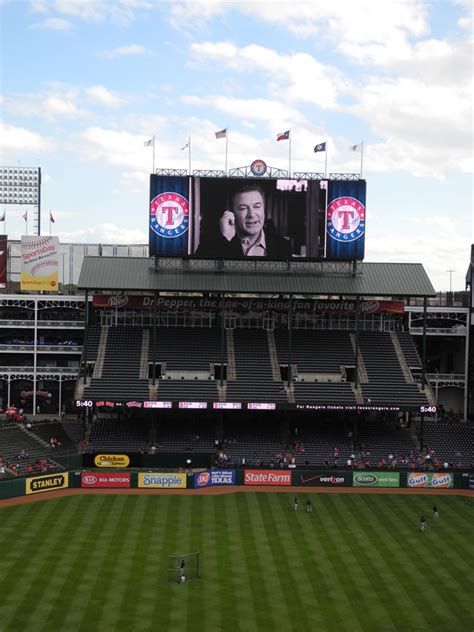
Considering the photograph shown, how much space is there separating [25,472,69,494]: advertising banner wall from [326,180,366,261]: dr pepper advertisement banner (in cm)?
3266

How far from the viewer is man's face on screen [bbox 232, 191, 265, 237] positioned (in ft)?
235

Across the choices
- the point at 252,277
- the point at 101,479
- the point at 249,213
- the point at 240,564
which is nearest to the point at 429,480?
the point at 240,564

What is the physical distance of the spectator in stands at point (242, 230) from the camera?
71688mm

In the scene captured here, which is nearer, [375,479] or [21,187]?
[375,479]

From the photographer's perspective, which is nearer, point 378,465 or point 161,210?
point 378,465

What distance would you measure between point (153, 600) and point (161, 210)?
43907mm

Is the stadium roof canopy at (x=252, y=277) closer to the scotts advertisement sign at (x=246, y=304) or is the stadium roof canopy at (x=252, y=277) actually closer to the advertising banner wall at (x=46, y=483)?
the scotts advertisement sign at (x=246, y=304)

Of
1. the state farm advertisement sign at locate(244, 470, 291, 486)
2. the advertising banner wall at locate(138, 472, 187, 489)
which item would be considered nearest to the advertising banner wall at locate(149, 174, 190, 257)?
the advertising banner wall at locate(138, 472, 187, 489)

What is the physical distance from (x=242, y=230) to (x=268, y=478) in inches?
970

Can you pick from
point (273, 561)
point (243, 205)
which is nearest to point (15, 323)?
point (243, 205)

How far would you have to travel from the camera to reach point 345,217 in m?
72.6

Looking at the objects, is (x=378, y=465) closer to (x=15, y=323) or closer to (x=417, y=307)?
(x=417, y=307)

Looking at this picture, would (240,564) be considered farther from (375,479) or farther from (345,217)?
(345,217)

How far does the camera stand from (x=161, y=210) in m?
71.7
